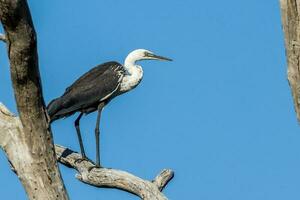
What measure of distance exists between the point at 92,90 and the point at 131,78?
0.84 m

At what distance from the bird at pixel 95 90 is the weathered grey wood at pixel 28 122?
482 cm

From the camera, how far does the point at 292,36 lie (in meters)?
3.48

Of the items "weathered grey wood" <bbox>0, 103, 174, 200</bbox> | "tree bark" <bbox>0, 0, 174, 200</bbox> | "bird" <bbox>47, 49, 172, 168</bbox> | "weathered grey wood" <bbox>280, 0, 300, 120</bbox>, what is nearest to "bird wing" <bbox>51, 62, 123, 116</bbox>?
"bird" <bbox>47, 49, 172, 168</bbox>

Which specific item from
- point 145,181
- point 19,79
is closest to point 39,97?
point 19,79

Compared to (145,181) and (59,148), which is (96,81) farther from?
(145,181)

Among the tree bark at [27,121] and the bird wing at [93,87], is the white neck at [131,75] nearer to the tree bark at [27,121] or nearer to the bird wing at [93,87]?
the bird wing at [93,87]

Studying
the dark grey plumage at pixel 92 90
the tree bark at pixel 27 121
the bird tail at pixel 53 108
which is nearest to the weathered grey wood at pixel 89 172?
the tree bark at pixel 27 121

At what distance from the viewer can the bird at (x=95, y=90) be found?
10.6 m

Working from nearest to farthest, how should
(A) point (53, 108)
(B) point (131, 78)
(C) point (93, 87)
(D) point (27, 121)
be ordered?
(D) point (27, 121) → (A) point (53, 108) → (C) point (93, 87) → (B) point (131, 78)

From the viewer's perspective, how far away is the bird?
34.6 ft

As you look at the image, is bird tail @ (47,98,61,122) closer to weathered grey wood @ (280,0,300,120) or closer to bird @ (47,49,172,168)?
bird @ (47,49,172,168)

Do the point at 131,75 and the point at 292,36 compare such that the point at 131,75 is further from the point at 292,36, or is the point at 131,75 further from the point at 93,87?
the point at 292,36

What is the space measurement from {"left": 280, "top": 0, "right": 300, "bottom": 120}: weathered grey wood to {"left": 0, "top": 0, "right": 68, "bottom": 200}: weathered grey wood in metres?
1.38

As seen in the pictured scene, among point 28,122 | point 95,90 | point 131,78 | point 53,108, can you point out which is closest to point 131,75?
point 131,78
